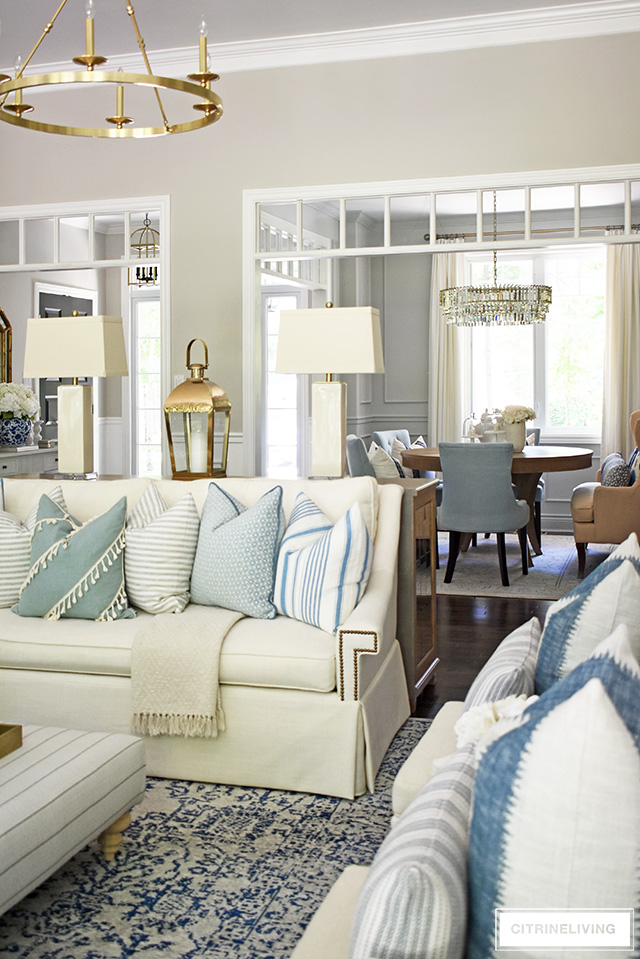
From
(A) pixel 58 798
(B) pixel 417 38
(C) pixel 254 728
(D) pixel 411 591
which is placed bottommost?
(C) pixel 254 728

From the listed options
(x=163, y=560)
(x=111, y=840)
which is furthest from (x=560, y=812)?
(x=163, y=560)

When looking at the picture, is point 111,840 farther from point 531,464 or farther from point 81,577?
point 531,464

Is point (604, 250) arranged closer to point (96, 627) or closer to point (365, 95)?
point (365, 95)

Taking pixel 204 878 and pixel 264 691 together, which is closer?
pixel 204 878

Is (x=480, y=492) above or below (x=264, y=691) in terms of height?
above

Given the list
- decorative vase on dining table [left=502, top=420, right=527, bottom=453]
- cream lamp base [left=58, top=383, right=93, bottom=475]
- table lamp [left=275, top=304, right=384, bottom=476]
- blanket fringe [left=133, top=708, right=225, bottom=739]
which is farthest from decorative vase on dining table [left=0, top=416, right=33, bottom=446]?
blanket fringe [left=133, top=708, right=225, bottom=739]

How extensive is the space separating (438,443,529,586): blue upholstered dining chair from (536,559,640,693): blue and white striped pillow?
13.1 ft

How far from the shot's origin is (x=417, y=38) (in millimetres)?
4836

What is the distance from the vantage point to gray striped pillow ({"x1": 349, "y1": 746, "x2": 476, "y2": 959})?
3.17 ft

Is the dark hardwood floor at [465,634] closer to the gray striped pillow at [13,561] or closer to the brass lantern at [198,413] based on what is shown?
Answer: the brass lantern at [198,413]

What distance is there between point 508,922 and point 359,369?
109 inches

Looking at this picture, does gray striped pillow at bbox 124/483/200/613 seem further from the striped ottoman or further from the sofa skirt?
the striped ottoman

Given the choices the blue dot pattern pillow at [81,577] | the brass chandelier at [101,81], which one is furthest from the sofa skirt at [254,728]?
the brass chandelier at [101,81]

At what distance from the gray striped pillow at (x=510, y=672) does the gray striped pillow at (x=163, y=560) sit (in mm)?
1554
